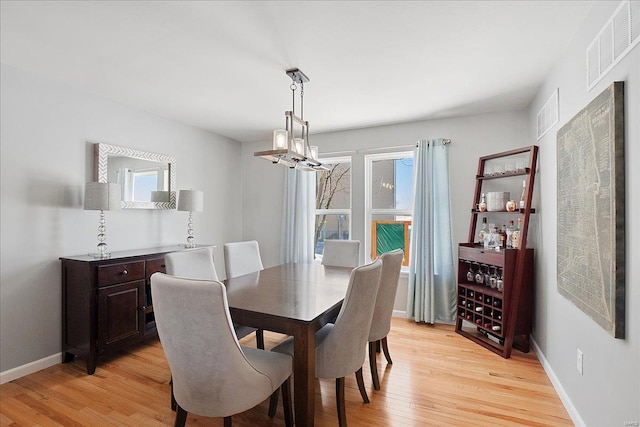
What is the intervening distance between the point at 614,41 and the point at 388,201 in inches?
110

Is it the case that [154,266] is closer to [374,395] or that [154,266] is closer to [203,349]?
[203,349]

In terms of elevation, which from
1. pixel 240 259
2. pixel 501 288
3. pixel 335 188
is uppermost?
pixel 335 188

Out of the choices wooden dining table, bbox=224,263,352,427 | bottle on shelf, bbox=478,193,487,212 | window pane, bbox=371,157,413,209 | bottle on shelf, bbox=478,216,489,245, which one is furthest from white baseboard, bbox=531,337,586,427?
window pane, bbox=371,157,413,209

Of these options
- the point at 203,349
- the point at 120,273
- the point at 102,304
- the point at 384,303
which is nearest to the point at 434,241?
the point at 384,303

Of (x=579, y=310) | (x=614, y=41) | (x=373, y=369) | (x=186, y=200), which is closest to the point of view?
(x=614, y=41)

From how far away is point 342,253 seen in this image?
11.4 feet

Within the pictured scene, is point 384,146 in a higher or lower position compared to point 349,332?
higher

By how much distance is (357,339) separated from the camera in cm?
183

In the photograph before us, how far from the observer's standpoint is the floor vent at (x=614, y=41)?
1.39 metres

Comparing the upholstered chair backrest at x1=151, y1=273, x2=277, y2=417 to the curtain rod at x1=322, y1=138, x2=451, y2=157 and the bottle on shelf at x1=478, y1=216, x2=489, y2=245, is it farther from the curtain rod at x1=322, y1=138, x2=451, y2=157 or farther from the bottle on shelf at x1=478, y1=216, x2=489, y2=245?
the curtain rod at x1=322, y1=138, x2=451, y2=157

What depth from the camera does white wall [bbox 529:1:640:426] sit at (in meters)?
1.36

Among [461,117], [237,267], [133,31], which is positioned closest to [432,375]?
[237,267]

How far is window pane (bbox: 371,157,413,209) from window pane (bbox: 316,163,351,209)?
37 centimetres

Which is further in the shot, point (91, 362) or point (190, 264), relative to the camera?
point (91, 362)
